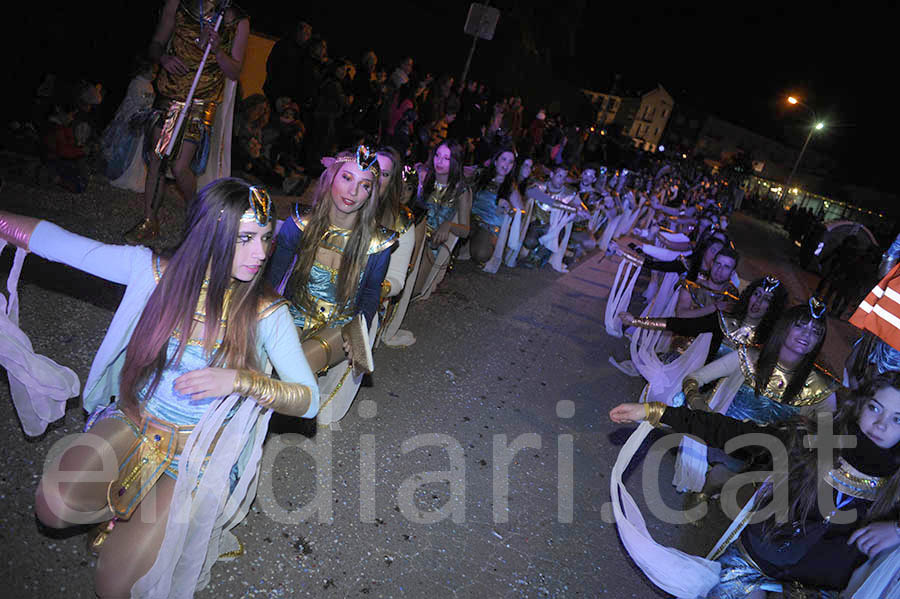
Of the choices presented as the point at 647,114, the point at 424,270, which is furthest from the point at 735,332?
the point at 647,114

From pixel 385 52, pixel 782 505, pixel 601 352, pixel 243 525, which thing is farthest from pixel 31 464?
pixel 385 52

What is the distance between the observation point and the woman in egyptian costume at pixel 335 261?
11.1 feet

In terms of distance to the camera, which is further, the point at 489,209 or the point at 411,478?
the point at 489,209

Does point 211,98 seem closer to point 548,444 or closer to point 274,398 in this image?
point 274,398

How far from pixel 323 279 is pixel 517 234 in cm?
600

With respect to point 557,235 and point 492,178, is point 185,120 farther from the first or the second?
point 557,235

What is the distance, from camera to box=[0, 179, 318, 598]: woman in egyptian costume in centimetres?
201

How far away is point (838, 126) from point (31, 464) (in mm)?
67025

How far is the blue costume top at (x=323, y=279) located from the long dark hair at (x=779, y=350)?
270cm

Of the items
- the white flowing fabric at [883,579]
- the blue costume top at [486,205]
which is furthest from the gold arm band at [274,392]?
the blue costume top at [486,205]

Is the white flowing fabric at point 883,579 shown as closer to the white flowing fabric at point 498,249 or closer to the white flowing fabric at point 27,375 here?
the white flowing fabric at point 27,375

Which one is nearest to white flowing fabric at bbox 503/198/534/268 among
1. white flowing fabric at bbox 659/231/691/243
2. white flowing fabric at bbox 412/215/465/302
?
white flowing fabric at bbox 659/231/691/243

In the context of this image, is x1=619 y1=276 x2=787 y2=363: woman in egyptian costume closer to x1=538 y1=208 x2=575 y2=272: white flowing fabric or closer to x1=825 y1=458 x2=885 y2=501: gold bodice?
x1=825 y1=458 x2=885 y2=501: gold bodice

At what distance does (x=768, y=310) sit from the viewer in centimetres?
424
